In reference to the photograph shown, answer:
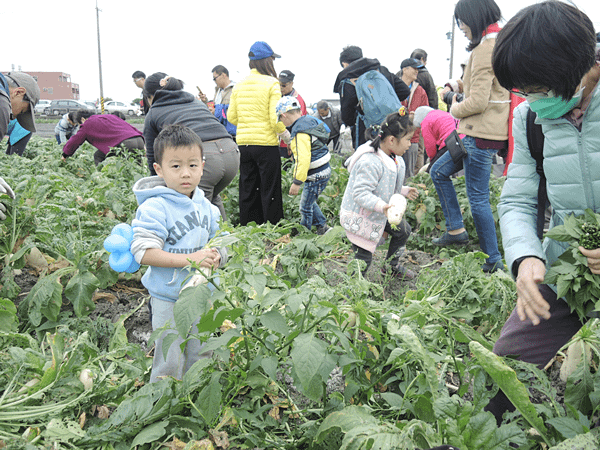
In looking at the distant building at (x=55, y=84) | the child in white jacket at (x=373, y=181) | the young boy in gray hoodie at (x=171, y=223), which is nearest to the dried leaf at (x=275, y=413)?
the young boy in gray hoodie at (x=171, y=223)

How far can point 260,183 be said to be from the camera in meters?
5.08

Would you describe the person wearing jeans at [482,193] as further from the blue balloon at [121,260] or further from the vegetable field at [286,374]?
the blue balloon at [121,260]

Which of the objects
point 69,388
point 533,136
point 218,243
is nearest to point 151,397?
point 69,388

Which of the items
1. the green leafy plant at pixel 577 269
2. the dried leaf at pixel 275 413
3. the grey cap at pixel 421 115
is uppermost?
the grey cap at pixel 421 115

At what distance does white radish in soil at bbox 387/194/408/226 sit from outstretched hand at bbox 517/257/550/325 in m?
1.43

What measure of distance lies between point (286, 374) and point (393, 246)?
6.05ft

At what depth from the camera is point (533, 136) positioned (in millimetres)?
1733

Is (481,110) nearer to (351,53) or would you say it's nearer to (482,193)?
(482,193)

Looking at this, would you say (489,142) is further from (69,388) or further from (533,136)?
(69,388)

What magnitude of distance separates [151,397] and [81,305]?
4.44 feet

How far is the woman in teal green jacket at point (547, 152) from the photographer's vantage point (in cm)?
143

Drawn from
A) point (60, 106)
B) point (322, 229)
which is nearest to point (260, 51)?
point (322, 229)

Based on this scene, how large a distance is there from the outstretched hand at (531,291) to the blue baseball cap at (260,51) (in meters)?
3.69

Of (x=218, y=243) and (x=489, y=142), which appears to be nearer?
(x=218, y=243)
